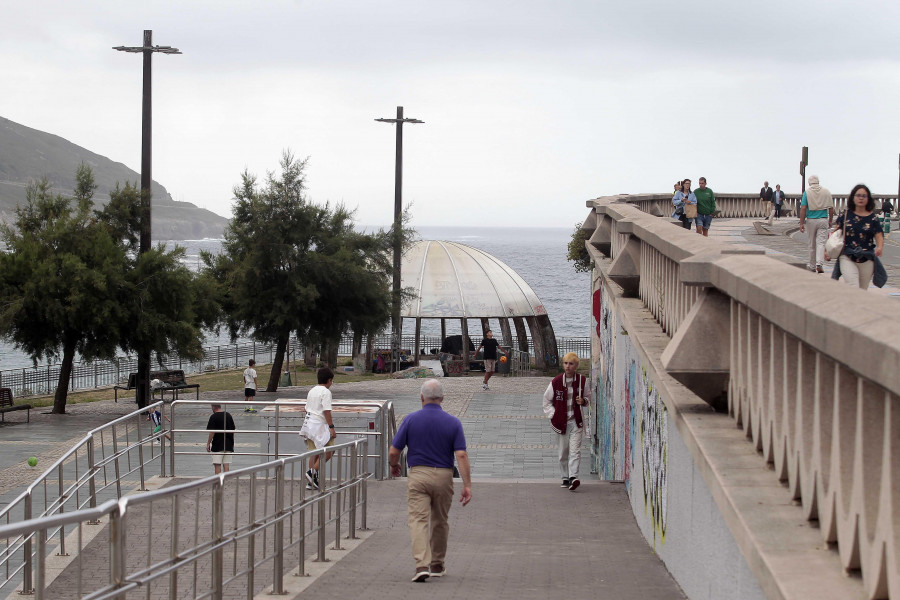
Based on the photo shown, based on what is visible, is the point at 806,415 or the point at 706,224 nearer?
the point at 806,415

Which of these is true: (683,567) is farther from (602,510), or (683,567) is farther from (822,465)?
(602,510)

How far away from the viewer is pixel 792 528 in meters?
3.72

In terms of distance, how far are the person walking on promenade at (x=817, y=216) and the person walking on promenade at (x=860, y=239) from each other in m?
4.70

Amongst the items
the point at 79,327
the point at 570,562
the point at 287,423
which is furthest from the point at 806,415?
the point at 79,327

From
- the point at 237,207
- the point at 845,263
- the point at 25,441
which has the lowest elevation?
the point at 25,441

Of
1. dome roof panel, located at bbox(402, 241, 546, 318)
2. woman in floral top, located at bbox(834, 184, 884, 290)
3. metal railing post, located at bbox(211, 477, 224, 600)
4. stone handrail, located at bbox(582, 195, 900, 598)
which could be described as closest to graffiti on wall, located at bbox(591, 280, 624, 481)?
woman in floral top, located at bbox(834, 184, 884, 290)

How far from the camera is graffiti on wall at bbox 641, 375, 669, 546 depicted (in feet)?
25.6

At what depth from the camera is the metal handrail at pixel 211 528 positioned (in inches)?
198

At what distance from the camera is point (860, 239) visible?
1112 centimetres

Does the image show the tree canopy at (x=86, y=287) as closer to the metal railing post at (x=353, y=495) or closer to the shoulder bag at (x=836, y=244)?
the metal railing post at (x=353, y=495)

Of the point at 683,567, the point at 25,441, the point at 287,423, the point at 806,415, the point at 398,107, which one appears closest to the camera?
the point at 806,415

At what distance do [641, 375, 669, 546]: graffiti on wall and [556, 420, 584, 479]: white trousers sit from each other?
3363 mm

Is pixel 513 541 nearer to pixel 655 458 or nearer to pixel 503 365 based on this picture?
pixel 655 458

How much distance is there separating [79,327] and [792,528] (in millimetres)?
24248
